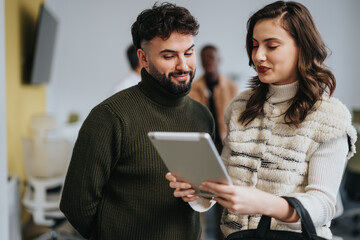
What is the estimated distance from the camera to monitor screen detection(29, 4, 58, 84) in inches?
127

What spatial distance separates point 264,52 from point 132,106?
17.7 inches

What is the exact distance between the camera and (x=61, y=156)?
279 cm

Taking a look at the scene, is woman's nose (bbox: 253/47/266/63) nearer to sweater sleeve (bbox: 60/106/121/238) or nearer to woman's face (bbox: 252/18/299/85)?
woman's face (bbox: 252/18/299/85)

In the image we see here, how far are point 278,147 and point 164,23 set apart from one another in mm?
508

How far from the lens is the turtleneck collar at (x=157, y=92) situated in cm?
119

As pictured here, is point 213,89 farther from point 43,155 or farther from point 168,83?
point 168,83

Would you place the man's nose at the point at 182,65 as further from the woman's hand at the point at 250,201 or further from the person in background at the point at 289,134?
the woman's hand at the point at 250,201

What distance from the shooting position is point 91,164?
1135 millimetres

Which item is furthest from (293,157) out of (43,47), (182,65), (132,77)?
(43,47)

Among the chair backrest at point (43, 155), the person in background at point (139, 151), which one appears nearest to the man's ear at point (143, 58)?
the person in background at point (139, 151)

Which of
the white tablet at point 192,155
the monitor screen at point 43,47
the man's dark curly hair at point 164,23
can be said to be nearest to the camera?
the white tablet at point 192,155

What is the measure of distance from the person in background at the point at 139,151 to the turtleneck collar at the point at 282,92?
273 mm

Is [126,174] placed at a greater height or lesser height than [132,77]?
lesser

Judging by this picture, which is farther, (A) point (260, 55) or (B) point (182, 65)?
(B) point (182, 65)
